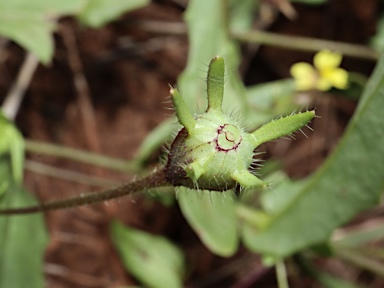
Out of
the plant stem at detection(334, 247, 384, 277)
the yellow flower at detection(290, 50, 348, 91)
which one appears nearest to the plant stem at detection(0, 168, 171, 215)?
the plant stem at detection(334, 247, 384, 277)

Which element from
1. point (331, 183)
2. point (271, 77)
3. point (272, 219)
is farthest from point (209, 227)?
point (271, 77)

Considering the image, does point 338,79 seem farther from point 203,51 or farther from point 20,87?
point 20,87

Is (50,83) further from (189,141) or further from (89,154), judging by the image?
(189,141)

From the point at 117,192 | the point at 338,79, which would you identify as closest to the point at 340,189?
the point at 338,79

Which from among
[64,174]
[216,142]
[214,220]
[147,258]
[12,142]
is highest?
[216,142]

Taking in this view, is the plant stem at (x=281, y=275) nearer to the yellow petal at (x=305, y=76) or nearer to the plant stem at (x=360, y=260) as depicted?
the plant stem at (x=360, y=260)

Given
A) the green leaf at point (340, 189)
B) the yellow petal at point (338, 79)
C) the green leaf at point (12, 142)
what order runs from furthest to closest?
1. the yellow petal at point (338, 79)
2. the green leaf at point (12, 142)
3. the green leaf at point (340, 189)

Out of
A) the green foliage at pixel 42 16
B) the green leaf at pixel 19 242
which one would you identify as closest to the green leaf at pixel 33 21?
the green foliage at pixel 42 16
